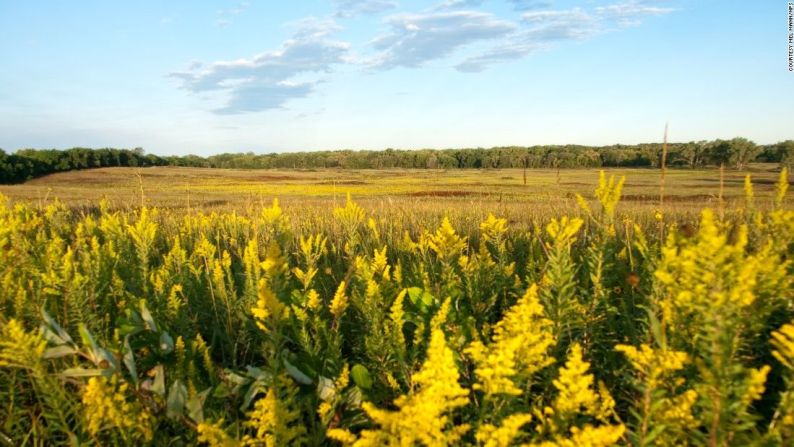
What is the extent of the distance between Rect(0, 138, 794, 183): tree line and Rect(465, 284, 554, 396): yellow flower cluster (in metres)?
26.6

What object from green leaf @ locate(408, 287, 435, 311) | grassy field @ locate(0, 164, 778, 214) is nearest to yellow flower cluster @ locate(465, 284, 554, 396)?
green leaf @ locate(408, 287, 435, 311)

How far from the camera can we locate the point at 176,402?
61.1 inches

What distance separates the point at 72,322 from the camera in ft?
8.01

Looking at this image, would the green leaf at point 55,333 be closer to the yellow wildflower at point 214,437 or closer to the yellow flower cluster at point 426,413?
the yellow wildflower at point 214,437

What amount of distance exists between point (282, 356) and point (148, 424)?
523mm

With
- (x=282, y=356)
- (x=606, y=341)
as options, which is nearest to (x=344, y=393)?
(x=282, y=356)

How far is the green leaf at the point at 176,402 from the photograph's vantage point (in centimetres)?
154

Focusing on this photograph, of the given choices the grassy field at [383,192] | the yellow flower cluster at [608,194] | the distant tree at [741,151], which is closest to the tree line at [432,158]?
the distant tree at [741,151]

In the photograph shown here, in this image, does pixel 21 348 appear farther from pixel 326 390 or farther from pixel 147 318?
pixel 326 390

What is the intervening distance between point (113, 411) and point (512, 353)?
1205mm

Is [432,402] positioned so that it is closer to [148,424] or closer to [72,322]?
[148,424]

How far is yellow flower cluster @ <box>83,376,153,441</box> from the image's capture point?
1362mm

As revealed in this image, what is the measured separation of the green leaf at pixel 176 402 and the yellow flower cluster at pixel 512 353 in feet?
3.38

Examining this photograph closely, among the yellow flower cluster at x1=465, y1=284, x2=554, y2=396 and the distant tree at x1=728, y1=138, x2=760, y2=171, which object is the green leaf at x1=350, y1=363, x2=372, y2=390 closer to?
the yellow flower cluster at x1=465, y1=284, x2=554, y2=396
